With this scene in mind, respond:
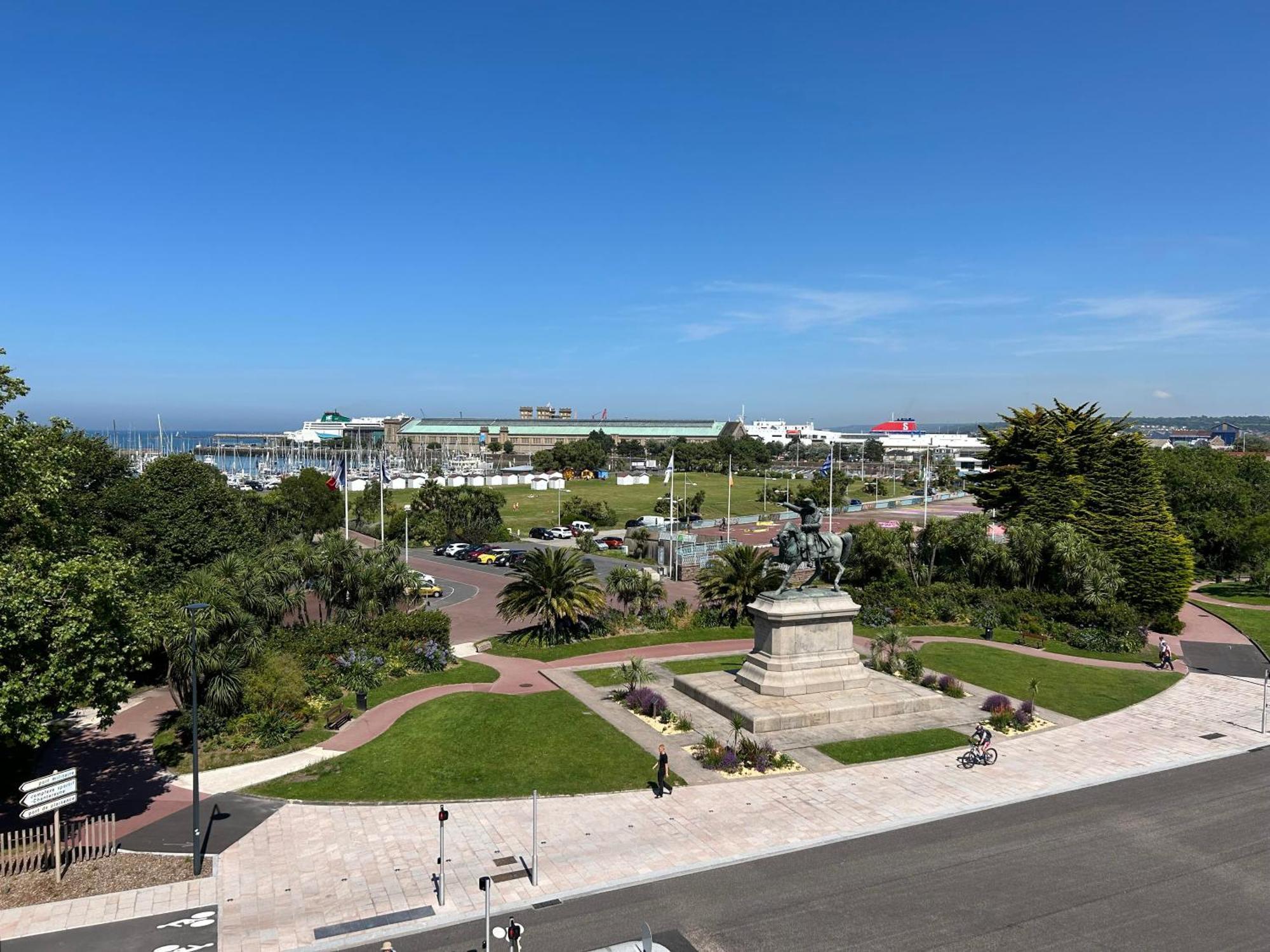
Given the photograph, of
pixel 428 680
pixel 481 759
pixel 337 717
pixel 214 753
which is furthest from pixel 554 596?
pixel 214 753

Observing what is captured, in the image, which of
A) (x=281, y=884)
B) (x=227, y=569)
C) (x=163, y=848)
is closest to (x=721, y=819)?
(x=281, y=884)

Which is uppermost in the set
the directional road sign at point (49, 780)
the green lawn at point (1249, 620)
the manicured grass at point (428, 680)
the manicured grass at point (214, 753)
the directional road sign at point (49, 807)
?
the directional road sign at point (49, 780)

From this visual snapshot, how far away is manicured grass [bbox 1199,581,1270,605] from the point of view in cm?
4909

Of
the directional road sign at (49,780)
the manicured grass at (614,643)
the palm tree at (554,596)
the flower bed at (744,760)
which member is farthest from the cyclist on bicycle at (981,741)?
the directional road sign at (49,780)

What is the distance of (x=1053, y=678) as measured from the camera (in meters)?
31.0

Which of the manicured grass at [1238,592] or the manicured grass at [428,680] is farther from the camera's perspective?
the manicured grass at [1238,592]

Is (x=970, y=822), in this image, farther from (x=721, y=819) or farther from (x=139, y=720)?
(x=139, y=720)

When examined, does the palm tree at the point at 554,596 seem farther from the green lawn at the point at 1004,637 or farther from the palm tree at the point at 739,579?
the green lawn at the point at 1004,637

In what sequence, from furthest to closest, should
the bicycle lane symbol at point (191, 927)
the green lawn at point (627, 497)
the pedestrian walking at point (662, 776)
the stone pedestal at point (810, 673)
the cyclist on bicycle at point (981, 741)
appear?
1. the green lawn at point (627, 497)
2. the stone pedestal at point (810, 673)
3. the cyclist on bicycle at point (981, 741)
4. the pedestrian walking at point (662, 776)
5. the bicycle lane symbol at point (191, 927)

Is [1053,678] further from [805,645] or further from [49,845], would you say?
[49,845]

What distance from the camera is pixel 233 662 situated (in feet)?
80.2

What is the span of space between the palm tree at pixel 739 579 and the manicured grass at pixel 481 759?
12413 mm

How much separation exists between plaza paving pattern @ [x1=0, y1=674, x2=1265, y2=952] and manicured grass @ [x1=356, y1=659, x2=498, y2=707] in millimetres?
8651

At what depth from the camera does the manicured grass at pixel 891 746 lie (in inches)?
893
